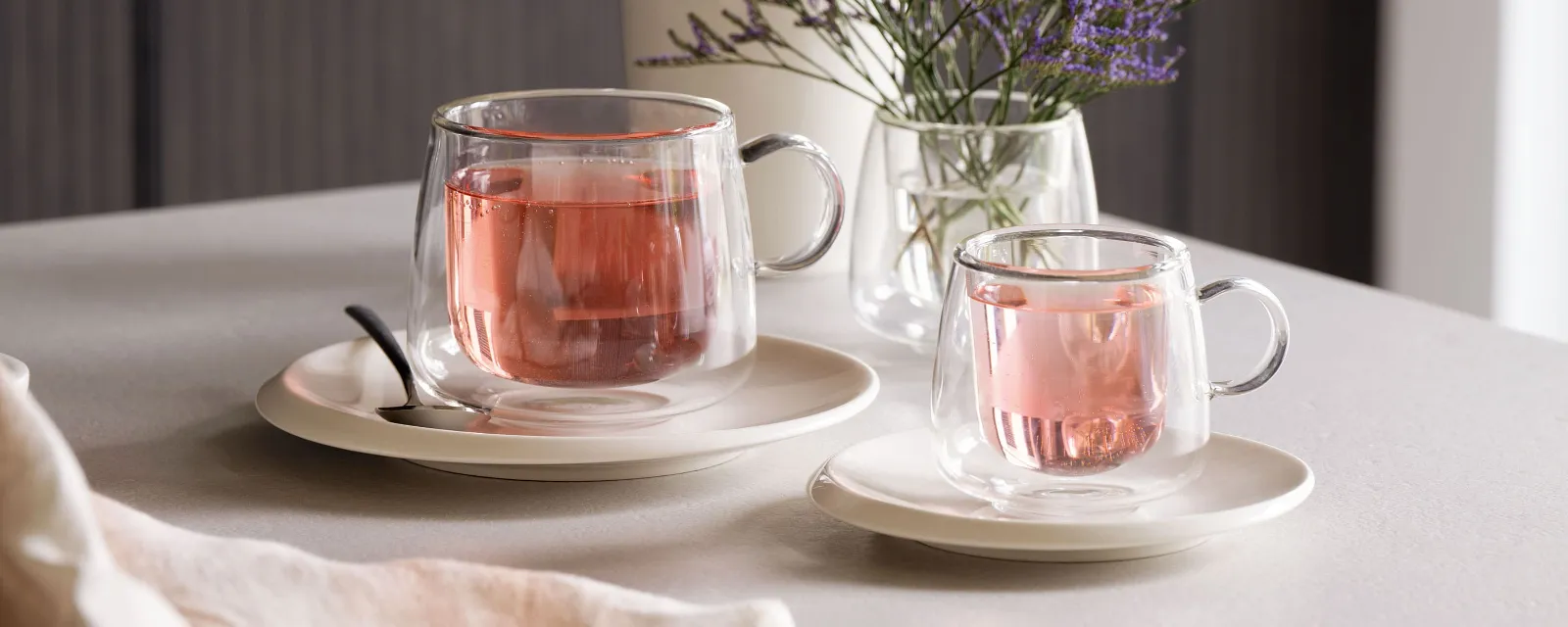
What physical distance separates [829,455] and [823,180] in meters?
0.13

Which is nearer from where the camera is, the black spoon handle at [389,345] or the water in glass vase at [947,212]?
the black spoon handle at [389,345]

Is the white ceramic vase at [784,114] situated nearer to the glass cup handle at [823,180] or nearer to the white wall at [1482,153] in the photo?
the glass cup handle at [823,180]

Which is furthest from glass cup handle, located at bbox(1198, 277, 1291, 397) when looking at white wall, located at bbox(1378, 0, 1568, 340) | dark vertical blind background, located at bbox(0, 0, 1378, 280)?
dark vertical blind background, located at bbox(0, 0, 1378, 280)

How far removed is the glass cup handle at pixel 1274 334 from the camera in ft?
1.93

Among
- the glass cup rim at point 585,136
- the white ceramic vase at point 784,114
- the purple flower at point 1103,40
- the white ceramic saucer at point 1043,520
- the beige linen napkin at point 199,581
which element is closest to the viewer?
the beige linen napkin at point 199,581

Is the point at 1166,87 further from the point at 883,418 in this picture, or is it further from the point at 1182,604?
the point at 1182,604

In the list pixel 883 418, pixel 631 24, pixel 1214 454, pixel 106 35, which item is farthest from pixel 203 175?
pixel 1214 454

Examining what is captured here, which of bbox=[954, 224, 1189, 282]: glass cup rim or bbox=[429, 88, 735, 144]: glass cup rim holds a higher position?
bbox=[429, 88, 735, 144]: glass cup rim

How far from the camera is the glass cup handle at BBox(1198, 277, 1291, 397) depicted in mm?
588

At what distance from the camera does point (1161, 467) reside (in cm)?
58

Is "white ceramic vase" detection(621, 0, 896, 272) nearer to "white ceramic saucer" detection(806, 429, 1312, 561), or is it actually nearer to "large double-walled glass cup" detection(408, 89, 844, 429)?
"large double-walled glass cup" detection(408, 89, 844, 429)

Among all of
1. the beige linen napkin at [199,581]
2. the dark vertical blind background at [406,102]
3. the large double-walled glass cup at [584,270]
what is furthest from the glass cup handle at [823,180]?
the dark vertical blind background at [406,102]

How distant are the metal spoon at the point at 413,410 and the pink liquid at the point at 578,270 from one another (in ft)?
0.08

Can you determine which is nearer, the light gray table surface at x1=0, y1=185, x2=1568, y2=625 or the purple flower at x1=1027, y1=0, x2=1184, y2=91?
the light gray table surface at x1=0, y1=185, x2=1568, y2=625
